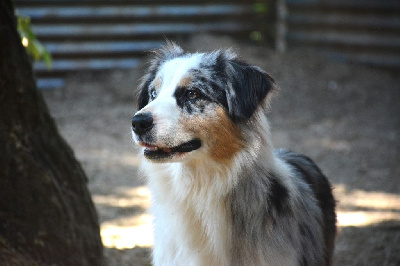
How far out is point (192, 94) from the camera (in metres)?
3.01

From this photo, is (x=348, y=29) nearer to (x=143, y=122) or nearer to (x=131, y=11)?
(x=131, y=11)

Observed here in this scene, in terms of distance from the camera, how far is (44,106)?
355 centimetres

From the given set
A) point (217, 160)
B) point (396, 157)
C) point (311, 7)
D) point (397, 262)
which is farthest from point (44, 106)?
point (311, 7)

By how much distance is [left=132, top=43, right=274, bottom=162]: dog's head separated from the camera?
282cm

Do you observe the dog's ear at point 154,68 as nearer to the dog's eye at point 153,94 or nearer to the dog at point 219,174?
the dog's eye at point 153,94

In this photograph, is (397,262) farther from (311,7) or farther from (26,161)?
(311,7)

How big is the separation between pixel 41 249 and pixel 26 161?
0.53 metres

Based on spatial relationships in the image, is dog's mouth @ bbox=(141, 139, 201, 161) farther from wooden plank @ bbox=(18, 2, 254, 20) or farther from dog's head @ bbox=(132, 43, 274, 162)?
wooden plank @ bbox=(18, 2, 254, 20)

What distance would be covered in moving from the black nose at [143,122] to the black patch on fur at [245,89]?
46 centimetres

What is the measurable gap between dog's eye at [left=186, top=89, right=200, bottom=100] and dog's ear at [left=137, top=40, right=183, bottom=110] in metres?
0.50

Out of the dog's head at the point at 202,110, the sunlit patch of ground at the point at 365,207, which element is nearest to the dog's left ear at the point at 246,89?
the dog's head at the point at 202,110

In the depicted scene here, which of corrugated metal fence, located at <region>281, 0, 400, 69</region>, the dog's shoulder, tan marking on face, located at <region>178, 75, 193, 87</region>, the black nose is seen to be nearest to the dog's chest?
the black nose

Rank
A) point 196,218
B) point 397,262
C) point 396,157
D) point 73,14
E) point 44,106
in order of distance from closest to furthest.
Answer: point 196,218, point 44,106, point 397,262, point 396,157, point 73,14

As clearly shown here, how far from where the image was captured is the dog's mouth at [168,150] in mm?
2848
